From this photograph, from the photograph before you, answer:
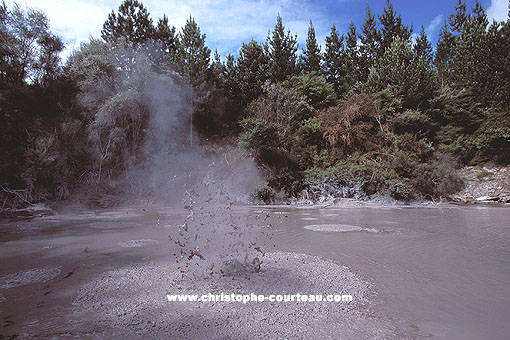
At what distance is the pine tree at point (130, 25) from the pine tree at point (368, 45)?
715 inches

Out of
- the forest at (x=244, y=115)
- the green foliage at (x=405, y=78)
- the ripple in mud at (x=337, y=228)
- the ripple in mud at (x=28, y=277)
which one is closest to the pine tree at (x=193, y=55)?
the forest at (x=244, y=115)

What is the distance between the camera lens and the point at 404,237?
638cm

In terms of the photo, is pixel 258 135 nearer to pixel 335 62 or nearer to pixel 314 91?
pixel 314 91

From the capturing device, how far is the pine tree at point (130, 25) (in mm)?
21312

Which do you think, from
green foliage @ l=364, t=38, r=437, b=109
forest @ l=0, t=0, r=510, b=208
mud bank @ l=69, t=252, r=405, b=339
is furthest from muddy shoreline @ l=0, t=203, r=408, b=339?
green foliage @ l=364, t=38, r=437, b=109

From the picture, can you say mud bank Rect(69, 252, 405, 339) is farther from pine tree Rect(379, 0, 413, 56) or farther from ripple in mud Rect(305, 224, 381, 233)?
pine tree Rect(379, 0, 413, 56)

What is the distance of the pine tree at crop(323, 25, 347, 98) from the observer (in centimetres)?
2733

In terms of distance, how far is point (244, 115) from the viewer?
74.4ft

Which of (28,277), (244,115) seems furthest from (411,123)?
(28,277)

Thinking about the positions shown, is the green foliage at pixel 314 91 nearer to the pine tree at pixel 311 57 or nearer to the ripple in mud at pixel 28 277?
the pine tree at pixel 311 57

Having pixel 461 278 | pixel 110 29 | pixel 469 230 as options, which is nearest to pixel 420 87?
pixel 469 230

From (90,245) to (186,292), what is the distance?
369 cm

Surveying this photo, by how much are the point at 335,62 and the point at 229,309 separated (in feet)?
94.7

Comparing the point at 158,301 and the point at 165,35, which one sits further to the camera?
the point at 165,35
